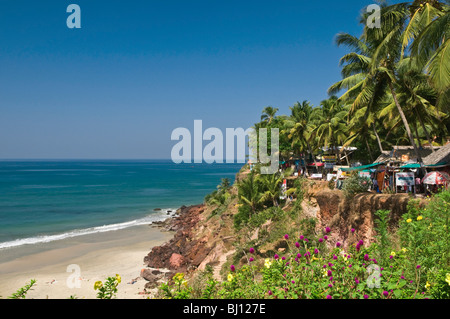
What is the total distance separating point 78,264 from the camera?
24.0 meters

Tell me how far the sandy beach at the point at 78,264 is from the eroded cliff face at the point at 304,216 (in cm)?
183

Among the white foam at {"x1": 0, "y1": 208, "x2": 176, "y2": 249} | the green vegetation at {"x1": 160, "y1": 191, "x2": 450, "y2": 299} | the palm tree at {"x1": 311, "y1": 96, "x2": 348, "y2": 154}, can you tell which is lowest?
the white foam at {"x1": 0, "y1": 208, "x2": 176, "y2": 249}

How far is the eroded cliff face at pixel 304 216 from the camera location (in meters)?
11.5

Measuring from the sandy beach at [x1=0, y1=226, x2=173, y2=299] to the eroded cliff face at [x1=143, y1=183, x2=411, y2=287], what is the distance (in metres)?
1.83

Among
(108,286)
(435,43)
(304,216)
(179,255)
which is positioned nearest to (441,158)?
(435,43)

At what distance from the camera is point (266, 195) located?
87.0 feet

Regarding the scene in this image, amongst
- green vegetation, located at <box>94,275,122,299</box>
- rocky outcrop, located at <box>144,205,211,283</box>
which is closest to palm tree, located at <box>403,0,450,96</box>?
green vegetation, located at <box>94,275,122,299</box>

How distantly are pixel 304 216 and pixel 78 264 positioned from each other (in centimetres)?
1827

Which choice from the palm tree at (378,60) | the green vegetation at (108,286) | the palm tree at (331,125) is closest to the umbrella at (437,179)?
the palm tree at (378,60)

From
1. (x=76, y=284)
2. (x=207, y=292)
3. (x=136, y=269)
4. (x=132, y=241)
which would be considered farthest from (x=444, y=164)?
(x=132, y=241)

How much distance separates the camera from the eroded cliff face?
1151 centimetres

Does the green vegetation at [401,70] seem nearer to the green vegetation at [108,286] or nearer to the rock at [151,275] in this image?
the green vegetation at [108,286]

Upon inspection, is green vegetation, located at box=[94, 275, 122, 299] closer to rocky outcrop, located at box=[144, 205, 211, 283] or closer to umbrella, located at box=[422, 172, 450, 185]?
umbrella, located at box=[422, 172, 450, 185]
